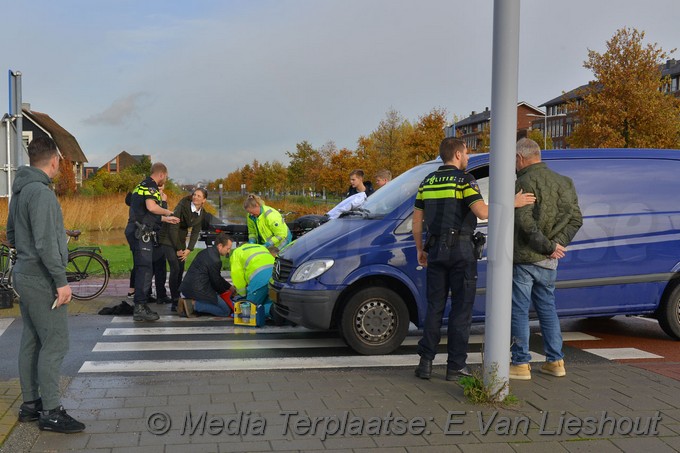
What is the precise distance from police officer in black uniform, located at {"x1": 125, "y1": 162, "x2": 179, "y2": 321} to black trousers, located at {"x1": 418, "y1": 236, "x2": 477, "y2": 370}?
4.59m

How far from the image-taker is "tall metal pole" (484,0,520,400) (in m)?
5.40

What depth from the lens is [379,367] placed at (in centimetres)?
694

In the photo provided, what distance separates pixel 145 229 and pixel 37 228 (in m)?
4.87

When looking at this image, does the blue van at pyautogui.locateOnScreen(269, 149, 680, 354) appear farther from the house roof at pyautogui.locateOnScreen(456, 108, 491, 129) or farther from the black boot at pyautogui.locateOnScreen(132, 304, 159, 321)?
the house roof at pyautogui.locateOnScreen(456, 108, 491, 129)

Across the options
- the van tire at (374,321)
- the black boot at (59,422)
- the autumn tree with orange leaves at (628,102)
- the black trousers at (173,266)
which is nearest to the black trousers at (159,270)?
the black trousers at (173,266)

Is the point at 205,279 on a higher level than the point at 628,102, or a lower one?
lower

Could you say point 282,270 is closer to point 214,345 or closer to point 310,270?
point 310,270

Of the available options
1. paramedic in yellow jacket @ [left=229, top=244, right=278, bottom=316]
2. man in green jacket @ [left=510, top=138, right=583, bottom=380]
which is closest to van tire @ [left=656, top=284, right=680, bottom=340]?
man in green jacket @ [left=510, top=138, right=583, bottom=380]

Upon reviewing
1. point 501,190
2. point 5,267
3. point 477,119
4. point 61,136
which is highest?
point 477,119

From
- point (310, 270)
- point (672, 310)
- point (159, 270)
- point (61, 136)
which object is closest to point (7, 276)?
point (159, 270)

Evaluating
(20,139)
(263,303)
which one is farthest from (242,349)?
(20,139)

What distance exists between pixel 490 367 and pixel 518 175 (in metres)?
1.86

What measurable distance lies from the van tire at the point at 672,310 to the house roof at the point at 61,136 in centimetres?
6973

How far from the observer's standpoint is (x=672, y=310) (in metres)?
8.23
